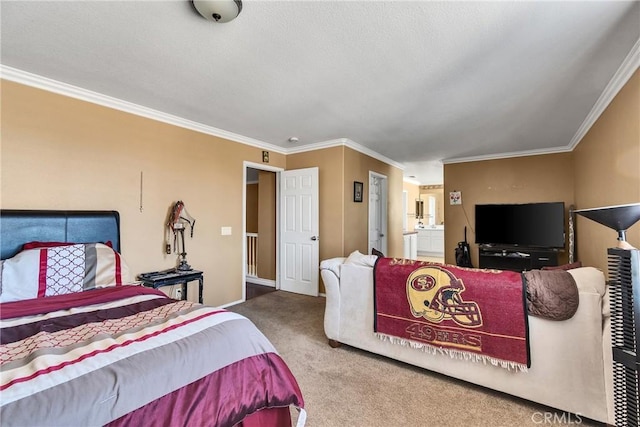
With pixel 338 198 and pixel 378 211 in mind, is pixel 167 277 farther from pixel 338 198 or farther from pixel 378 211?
pixel 378 211

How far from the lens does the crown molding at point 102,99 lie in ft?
7.59

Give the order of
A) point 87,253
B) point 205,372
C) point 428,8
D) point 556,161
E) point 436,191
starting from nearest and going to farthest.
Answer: point 205,372 → point 428,8 → point 87,253 → point 556,161 → point 436,191

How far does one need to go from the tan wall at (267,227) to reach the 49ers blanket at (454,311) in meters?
3.06

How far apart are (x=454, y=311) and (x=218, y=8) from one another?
2.45 metres

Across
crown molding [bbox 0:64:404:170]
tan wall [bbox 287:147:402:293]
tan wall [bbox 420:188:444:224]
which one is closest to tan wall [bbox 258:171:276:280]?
tan wall [bbox 287:147:402:293]

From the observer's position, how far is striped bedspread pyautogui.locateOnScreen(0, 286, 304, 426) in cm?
88

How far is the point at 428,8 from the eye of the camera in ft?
5.31

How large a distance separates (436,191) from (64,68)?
10.1 metres

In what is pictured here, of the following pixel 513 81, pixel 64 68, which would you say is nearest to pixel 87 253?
pixel 64 68

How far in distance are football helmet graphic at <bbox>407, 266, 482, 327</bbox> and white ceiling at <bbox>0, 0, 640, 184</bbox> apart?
165 cm

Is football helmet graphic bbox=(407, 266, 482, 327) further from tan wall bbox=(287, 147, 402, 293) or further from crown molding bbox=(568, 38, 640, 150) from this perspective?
tan wall bbox=(287, 147, 402, 293)

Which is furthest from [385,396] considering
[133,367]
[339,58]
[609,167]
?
[609,167]

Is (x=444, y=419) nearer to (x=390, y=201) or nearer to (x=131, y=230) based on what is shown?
(x=131, y=230)

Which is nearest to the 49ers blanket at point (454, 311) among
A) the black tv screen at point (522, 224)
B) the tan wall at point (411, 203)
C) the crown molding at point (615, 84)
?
the crown molding at point (615, 84)
